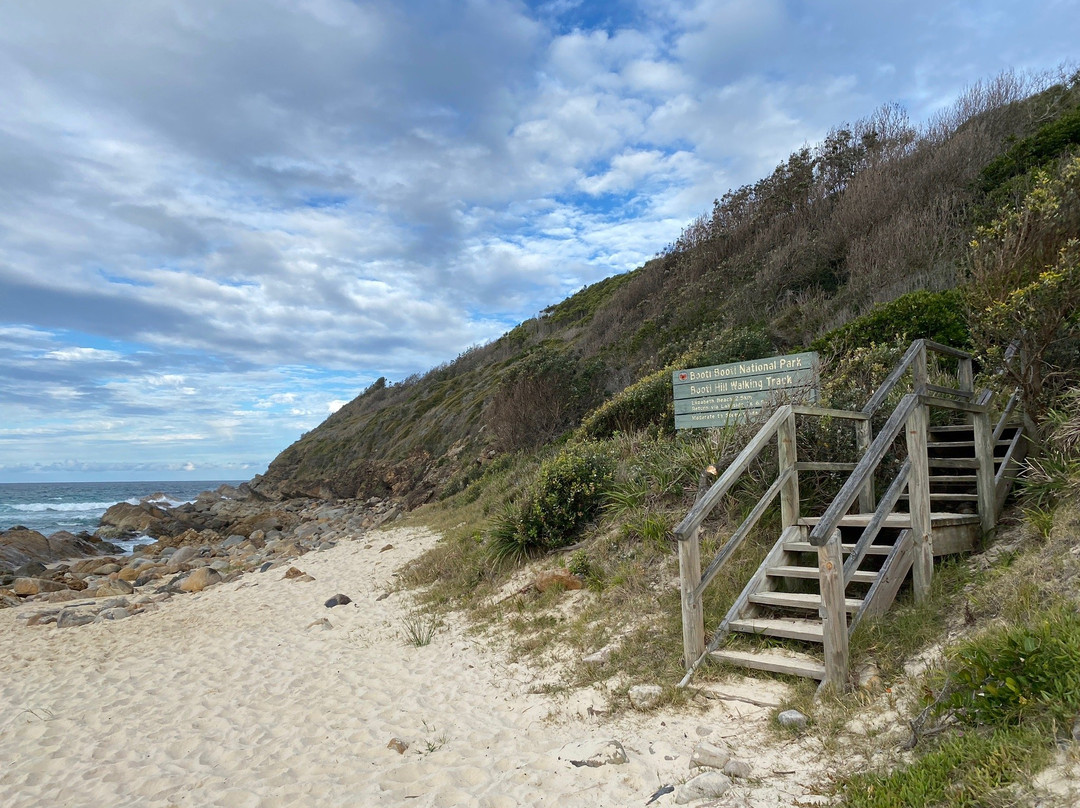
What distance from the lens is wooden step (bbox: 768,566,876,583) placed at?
5.22 m

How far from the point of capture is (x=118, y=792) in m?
4.69

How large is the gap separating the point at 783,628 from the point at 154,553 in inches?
857

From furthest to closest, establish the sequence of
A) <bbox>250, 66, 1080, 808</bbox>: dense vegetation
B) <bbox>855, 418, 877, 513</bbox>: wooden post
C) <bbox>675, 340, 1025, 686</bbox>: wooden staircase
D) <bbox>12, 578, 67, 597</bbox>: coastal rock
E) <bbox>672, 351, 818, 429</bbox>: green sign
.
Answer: <bbox>12, 578, 67, 597</bbox>: coastal rock → <bbox>672, 351, 818, 429</bbox>: green sign → <bbox>855, 418, 877, 513</bbox>: wooden post → <bbox>675, 340, 1025, 686</bbox>: wooden staircase → <bbox>250, 66, 1080, 808</bbox>: dense vegetation

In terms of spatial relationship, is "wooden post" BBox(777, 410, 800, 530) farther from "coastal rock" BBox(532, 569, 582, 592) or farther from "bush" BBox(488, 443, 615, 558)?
"bush" BBox(488, 443, 615, 558)

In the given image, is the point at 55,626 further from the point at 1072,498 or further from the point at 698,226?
the point at 698,226

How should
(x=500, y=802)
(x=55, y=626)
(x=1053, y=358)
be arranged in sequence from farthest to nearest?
(x=55, y=626) < (x=1053, y=358) < (x=500, y=802)

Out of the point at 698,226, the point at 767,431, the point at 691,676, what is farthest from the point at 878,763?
the point at 698,226

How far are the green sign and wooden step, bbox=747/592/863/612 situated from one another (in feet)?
9.15

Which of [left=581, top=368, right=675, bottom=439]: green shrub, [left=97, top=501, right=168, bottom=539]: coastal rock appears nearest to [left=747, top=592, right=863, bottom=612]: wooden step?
[left=581, top=368, right=675, bottom=439]: green shrub

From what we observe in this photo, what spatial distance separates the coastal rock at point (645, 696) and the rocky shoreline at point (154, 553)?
9687mm

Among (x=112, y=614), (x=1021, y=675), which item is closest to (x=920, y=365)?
(x=1021, y=675)

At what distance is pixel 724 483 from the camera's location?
5516 mm

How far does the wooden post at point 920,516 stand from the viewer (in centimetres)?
521

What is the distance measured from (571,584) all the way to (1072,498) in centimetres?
473
